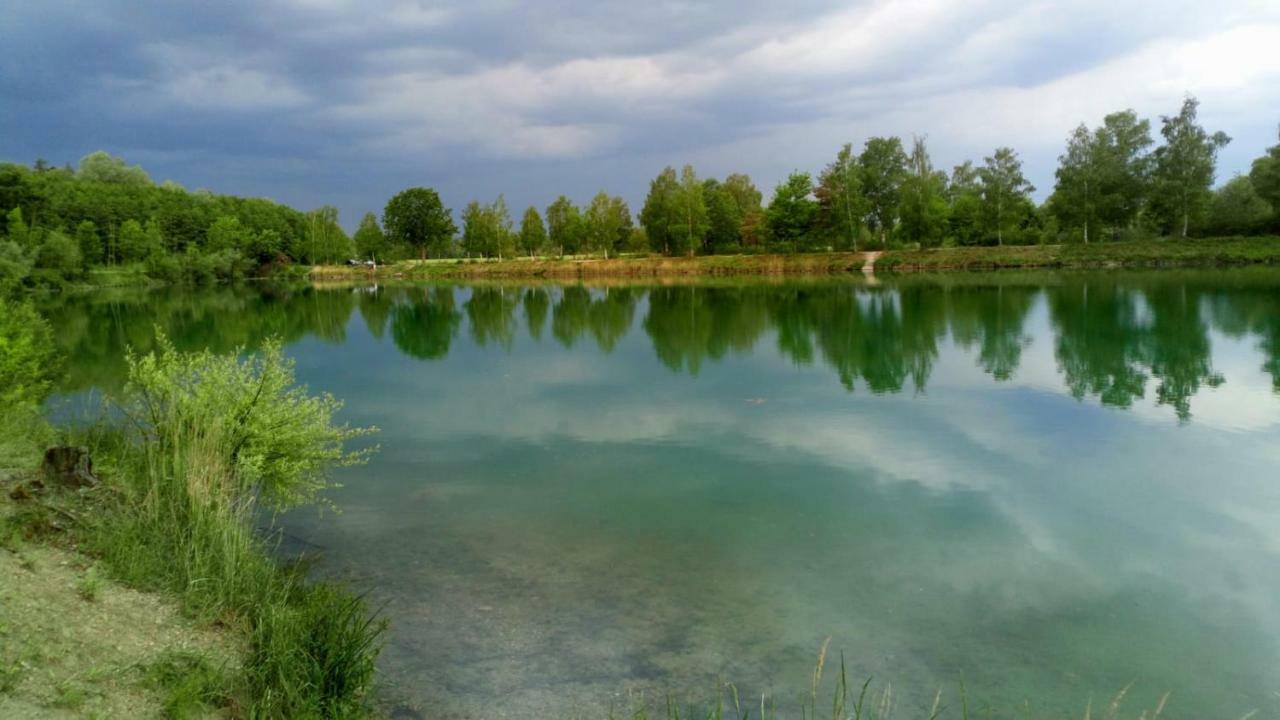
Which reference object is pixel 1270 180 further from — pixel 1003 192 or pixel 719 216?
pixel 719 216

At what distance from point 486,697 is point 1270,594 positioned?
7.53 m

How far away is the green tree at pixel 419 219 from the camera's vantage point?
109 meters

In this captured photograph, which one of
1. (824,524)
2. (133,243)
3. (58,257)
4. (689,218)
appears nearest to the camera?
(824,524)

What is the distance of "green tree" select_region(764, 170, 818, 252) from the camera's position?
77.7m

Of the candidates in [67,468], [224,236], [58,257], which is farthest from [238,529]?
[224,236]

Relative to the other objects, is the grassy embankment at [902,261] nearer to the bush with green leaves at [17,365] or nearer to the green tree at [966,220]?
the green tree at [966,220]

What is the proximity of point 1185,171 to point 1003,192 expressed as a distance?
46.1ft

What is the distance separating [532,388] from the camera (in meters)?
20.8

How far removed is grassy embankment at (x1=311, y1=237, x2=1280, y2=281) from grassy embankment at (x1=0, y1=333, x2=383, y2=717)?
70.0 meters

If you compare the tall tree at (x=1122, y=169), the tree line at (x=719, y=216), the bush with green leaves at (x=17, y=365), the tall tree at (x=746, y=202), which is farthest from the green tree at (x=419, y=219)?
the bush with green leaves at (x=17, y=365)

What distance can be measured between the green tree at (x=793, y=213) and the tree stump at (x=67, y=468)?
74.1m

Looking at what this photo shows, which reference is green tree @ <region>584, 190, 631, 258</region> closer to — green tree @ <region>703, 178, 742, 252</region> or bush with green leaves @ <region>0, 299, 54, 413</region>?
green tree @ <region>703, 178, 742, 252</region>

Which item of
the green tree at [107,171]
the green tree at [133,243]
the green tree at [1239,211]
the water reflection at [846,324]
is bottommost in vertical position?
the water reflection at [846,324]

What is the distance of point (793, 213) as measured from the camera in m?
77.9
